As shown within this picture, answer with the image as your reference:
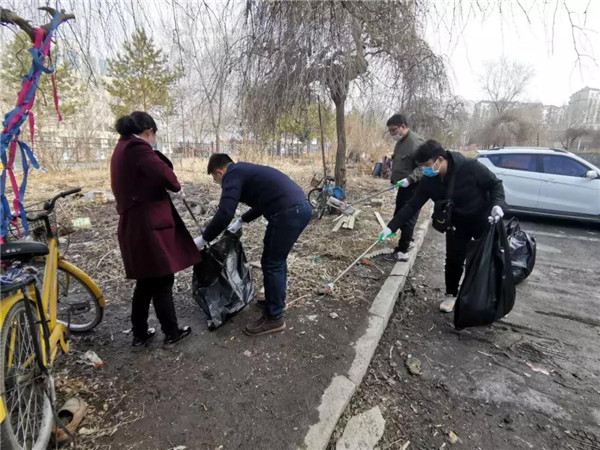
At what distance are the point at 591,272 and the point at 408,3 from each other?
175 inches

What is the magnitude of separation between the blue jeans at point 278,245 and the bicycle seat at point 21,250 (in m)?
1.44

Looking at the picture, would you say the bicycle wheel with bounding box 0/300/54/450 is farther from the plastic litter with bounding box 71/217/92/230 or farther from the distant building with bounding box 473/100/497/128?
the distant building with bounding box 473/100/497/128

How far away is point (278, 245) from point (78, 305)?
1.73 meters

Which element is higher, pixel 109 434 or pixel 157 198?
pixel 157 198

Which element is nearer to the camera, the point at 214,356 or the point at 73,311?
the point at 214,356

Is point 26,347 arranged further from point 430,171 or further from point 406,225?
point 406,225

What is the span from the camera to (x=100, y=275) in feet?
12.4

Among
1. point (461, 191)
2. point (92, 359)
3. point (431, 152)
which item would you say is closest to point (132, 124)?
point (92, 359)

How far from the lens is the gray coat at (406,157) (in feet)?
14.3

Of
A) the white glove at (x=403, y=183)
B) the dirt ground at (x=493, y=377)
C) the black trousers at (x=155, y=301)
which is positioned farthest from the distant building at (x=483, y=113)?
the black trousers at (x=155, y=301)

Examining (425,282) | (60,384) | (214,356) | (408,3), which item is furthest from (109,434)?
(408,3)

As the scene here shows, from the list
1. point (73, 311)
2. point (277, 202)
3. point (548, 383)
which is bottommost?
point (548, 383)

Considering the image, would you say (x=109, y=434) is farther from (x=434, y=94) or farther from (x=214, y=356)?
(x=434, y=94)

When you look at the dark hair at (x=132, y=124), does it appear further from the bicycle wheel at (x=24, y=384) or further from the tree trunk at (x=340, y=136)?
the tree trunk at (x=340, y=136)
